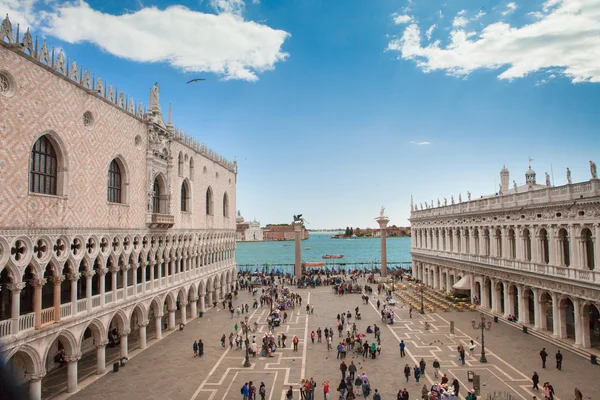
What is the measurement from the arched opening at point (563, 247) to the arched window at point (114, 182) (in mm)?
26452

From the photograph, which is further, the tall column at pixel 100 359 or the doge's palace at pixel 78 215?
the tall column at pixel 100 359

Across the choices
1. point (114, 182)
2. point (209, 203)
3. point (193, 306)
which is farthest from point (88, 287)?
point (209, 203)

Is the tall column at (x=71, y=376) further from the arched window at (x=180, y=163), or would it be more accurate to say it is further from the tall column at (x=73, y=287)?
the arched window at (x=180, y=163)

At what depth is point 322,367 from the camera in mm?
21078

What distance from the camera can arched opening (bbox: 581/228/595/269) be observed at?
22359mm

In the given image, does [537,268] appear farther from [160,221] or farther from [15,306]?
[15,306]

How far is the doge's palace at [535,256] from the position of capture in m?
22.0

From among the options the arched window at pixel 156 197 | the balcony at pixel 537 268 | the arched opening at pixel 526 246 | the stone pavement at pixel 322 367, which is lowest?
the stone pavement at pixel 322 367

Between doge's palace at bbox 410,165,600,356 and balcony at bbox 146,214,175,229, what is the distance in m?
24.3

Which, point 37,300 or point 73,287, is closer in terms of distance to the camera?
point 37,300

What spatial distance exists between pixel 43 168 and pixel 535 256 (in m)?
28.6

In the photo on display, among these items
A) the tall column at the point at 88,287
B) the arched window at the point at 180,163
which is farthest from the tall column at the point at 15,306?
the arched window at the point at 180,163

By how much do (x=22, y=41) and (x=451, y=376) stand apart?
77.5ft

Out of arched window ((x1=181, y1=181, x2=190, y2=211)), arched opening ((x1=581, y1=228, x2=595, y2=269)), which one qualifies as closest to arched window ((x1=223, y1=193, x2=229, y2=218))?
arched window ((x1=181, y1=181, x2=190, y2=211))
